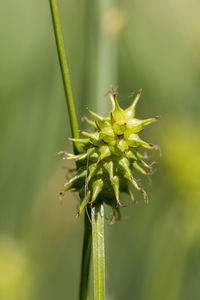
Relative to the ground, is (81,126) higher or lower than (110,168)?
higher

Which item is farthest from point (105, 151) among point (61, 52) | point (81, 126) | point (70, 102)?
point (81, 126)

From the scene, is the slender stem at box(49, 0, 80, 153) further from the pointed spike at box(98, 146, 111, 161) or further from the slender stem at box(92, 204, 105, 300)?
the slender stem at box(92, 204, 105, 300)

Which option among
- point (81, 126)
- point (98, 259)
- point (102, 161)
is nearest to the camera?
point (98, 259)

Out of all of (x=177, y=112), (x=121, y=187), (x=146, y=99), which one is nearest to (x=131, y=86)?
(x=146, y=99)

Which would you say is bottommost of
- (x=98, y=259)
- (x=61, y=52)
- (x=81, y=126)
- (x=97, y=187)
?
(x=98, y=259)

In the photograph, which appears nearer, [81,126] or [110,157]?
[110,157]

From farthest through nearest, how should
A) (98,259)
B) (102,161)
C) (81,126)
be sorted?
1. (81,126)
2. (102,161)
3. (98,259)

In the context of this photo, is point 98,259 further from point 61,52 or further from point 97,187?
point 61,52

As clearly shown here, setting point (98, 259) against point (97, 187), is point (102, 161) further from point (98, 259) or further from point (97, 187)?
point (98, 259)
